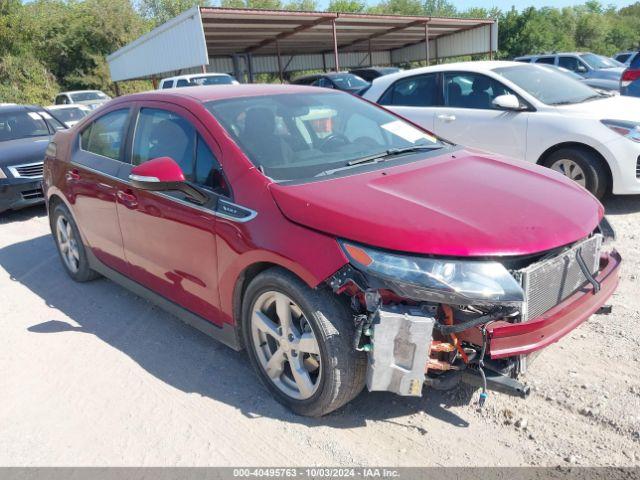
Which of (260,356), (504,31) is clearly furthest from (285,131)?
(504,31)

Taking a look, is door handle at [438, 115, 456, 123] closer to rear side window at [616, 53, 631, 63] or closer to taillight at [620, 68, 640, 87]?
taillight at [620, 68, 640, 87]

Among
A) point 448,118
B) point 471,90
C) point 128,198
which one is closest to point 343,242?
point 128,198

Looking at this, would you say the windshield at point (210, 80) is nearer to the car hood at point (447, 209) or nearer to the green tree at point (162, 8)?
the car hood at point (447, 209)

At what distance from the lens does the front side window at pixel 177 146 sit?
10.5 ft

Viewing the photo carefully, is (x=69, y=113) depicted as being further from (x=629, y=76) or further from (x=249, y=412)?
(x=249, y=412)

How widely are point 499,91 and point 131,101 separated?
4376 millimetres

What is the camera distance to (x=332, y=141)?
11.4 feet

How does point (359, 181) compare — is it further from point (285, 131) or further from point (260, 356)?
point (260, 356)

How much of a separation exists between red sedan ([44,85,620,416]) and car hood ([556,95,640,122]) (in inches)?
115

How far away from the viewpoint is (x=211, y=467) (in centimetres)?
260

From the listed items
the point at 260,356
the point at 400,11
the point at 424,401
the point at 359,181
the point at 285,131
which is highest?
the point at 400,11

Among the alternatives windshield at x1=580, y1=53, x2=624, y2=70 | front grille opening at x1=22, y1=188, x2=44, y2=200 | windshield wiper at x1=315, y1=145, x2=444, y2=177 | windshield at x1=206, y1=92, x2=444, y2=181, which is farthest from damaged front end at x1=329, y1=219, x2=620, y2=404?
windshield at x1=580, y1=53, x2=624, y2=70

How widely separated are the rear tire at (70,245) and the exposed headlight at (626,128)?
5342 mm

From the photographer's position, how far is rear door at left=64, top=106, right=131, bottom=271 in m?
4.07
